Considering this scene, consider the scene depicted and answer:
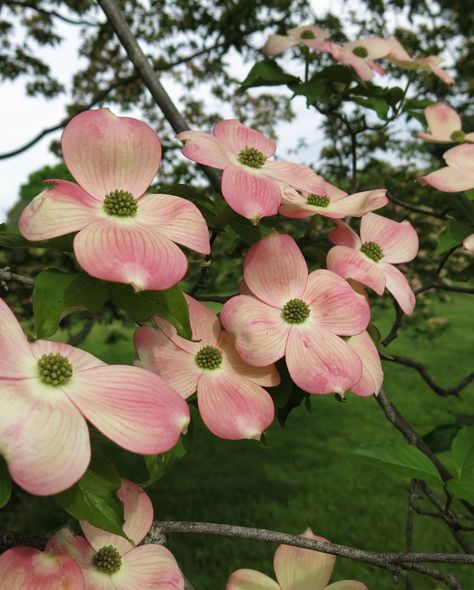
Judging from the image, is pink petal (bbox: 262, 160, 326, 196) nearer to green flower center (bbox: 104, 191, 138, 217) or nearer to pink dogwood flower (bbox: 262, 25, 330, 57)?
green flower center (bbox: 104, 191, 138, 217)

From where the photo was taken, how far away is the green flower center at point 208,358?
60 cm

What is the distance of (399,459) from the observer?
0.80m

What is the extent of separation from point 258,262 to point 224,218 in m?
0.09

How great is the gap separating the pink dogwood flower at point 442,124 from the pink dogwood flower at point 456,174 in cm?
34

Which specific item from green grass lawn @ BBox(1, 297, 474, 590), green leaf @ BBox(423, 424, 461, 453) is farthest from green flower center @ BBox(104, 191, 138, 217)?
green grass lawn @ BBox(1, 297, 474, 590)

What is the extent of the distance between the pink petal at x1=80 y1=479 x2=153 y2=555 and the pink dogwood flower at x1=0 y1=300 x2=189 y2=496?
14cm

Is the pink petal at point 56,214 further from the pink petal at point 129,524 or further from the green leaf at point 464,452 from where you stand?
the green leaf at point 464,452

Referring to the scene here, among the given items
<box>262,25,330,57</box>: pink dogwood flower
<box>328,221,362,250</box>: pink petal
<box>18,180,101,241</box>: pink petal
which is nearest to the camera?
<box>18,180,101,241</box>: pink petal

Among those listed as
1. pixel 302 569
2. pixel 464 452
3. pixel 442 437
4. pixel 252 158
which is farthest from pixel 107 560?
pixel 442 437

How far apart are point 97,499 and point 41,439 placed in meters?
0.11

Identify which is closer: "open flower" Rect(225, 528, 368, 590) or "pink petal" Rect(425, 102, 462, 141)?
"open flower" Rect(225, 528, 368, 590)

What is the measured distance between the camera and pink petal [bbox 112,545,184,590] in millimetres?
538

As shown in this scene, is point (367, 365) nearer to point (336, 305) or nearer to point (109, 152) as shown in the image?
point (336, 305)

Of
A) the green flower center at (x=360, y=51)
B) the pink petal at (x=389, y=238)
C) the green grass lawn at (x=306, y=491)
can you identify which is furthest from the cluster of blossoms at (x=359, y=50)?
the green grass lawn at (x=306, y=491)
